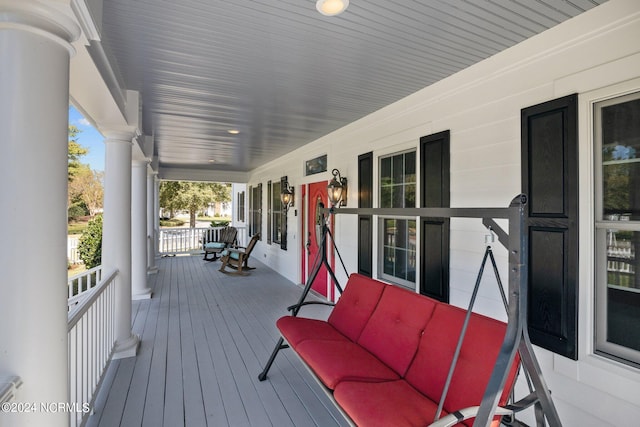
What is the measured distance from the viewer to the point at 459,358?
1854mm

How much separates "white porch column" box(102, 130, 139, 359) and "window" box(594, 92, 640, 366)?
3.85m

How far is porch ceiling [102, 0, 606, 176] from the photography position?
1.96m

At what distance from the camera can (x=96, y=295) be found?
2576mm

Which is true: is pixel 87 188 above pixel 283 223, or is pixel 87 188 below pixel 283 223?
above

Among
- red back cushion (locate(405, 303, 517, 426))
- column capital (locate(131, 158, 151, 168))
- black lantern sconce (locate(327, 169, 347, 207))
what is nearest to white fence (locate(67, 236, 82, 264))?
column capital (locate(131, 158, 151, 168))

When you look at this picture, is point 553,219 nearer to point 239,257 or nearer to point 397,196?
point 397,196

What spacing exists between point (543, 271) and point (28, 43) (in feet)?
9.52

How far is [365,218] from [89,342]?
9.87 feet

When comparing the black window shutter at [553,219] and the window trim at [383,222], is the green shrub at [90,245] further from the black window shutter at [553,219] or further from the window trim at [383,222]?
the black window shutter at [553,219]

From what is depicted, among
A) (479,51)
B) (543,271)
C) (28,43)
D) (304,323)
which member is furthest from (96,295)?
(479,51)

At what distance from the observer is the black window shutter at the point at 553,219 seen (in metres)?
2.08

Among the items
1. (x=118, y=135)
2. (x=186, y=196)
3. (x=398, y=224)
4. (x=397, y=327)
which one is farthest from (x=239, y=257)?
(x=186, y=196)

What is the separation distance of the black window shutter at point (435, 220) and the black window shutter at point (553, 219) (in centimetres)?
76

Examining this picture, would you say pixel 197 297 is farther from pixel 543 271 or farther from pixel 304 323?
pixel 543 271
